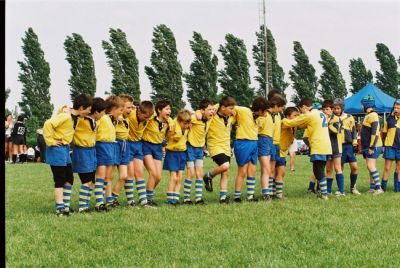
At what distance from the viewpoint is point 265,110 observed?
372 inches

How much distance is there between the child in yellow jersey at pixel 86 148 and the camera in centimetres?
799

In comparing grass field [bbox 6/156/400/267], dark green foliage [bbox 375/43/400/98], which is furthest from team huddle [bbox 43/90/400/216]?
dark green foliage [bbox 375/43/400/98]

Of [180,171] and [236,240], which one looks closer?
[236,240]

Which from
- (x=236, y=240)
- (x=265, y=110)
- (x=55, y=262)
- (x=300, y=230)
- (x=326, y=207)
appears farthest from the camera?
(x=265, y=110)

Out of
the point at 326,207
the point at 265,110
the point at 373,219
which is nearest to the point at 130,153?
the point at 265,110

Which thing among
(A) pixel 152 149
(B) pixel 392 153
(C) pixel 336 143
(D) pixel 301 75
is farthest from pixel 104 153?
(D) pixel 301 75

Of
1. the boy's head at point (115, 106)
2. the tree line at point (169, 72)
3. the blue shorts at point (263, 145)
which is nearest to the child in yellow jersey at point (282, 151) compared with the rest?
the blue shorts at point (263, 145)

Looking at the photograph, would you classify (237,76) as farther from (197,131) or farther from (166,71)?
(197,131)

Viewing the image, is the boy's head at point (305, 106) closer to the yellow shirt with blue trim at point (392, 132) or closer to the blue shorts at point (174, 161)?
the yellow shirt with blue trim at point (392, 132)

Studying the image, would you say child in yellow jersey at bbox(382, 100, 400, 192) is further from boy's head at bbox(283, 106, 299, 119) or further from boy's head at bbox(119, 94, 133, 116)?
boy's head at bbox(119, 94, 133, 116)

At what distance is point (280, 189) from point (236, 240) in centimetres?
453

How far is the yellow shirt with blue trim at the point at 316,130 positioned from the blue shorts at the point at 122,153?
116 inches

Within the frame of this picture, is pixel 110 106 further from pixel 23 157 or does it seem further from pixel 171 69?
pixel 171 69

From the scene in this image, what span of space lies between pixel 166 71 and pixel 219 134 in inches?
1621
